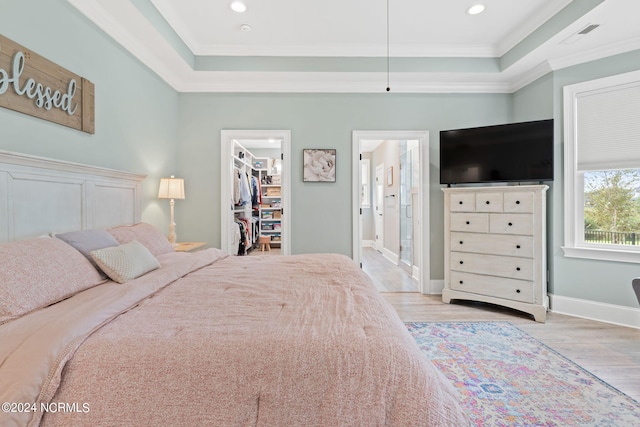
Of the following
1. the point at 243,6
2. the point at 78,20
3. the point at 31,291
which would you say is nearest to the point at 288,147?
the point at 243,6

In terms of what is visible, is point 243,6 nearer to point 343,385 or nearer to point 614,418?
point 343,385

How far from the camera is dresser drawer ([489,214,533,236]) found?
9.23 ft

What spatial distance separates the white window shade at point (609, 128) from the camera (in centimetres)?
262

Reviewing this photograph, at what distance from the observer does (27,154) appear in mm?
1647

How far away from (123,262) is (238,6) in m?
2.41

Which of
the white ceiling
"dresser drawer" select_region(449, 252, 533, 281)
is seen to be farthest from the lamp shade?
"dresser drawer" select_region(449, 252, 533, 281)

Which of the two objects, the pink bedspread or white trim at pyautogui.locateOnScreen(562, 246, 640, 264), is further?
white trim at pyautogui.locateOnScreen(562, 246, 640, 264)

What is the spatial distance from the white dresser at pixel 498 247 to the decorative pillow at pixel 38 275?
3233 mm

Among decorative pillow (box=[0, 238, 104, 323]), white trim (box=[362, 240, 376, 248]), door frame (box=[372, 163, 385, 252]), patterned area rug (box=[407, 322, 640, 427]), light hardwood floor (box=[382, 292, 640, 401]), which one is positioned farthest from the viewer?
white trim (box=[362, 240, 376, 248])

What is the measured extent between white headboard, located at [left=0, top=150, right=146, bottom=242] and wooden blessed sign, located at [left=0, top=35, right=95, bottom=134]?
0.34 meters

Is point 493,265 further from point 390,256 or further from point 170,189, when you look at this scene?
point 170,189

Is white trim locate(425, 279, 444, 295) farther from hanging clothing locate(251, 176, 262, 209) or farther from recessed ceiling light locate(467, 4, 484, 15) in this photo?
hanging clothing locate(251, 176, 262, 209)

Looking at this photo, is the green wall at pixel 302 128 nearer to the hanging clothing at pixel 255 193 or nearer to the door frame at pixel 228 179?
the door frame at pixel 228 179

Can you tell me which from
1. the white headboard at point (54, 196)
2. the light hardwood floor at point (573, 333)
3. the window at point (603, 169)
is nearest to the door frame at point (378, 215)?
the light hardwood floor at point (573, 333)
